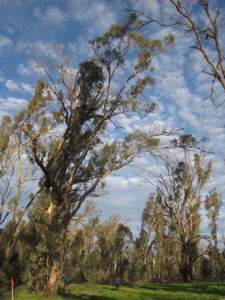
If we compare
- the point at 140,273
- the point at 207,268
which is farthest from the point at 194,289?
the point at 207,268

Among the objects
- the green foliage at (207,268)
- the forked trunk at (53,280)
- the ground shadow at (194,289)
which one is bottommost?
the green foliage at (207,268)

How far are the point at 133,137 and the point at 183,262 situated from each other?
1367cm

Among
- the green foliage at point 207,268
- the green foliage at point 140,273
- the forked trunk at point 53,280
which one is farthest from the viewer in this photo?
the green foliage at point 207,268

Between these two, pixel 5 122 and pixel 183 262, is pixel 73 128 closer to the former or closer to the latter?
pixel 5 122

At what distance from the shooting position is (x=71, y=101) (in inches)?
565

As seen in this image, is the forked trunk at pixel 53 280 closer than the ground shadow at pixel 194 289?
Yes

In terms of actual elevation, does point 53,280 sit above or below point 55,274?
below

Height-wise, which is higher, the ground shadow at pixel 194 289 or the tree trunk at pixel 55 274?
the tree trunk at pixel 55 274

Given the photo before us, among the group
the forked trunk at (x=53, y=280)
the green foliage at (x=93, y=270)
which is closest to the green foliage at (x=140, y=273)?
the green foliage at (x=93, y=270)

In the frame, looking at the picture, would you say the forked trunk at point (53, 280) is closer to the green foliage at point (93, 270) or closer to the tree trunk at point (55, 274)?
the tree trunk at point (55, 274)

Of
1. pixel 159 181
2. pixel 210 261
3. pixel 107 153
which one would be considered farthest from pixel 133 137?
pixel 210 261

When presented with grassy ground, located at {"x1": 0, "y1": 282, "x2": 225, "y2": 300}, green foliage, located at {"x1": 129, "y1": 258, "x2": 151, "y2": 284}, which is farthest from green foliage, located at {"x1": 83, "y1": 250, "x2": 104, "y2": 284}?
grassy ground, located at {"x1": 0, "y1": 282, "x2": 225, "y2": 300}

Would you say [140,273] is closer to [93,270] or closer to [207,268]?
[93,270]

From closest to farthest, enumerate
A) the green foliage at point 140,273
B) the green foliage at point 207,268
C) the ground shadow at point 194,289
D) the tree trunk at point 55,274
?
the tree trunk at point 55,274 < the ground shadow at point 194,289 < the green foliage at point 140,273 < the green foliage at point 207,268
